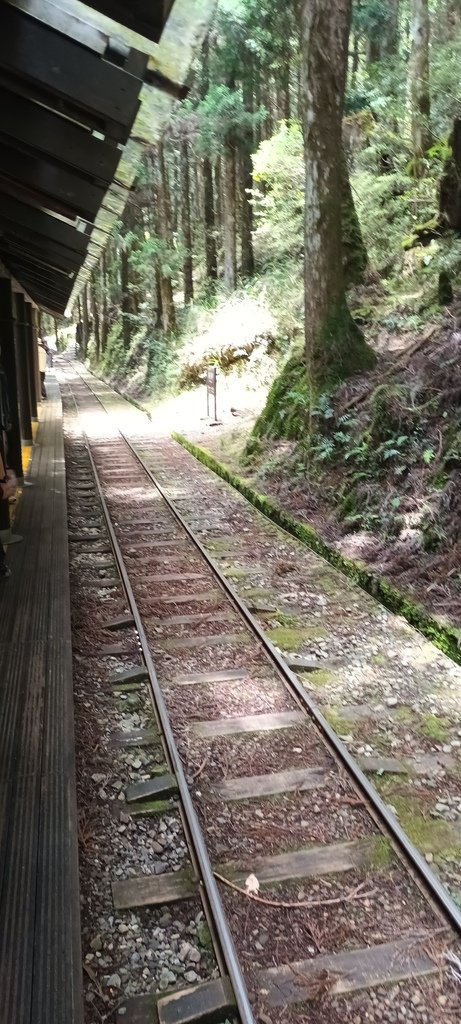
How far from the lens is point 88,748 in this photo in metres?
4.56

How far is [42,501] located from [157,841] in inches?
260

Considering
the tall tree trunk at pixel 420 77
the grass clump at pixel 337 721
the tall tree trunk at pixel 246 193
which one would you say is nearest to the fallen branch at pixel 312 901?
the grass clump at pixel 337 721

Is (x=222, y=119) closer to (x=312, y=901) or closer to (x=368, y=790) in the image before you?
(x=368, y=790)

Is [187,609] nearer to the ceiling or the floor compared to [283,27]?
nearer to the floor

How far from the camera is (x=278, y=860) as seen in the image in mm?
3617

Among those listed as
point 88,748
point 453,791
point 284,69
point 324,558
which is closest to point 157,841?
point 88,748

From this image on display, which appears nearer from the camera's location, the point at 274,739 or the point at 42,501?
the point at 274,739

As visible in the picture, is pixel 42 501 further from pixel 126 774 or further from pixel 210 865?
pixel 210 865

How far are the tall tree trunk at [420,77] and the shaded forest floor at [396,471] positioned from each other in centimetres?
648

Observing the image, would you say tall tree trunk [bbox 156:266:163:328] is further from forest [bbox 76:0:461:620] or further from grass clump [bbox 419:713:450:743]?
grass clump [bbox 419:713:450:743]

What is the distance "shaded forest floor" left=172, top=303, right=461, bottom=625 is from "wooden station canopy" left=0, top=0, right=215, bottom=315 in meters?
4.31

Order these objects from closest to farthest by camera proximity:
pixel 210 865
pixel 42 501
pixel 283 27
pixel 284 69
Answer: pixel 210 865 < pixel 42 501 < pixel 283 27 < pixel 284 69

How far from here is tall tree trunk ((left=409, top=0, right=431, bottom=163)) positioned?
48.0 ft

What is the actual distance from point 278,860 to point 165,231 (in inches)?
978
